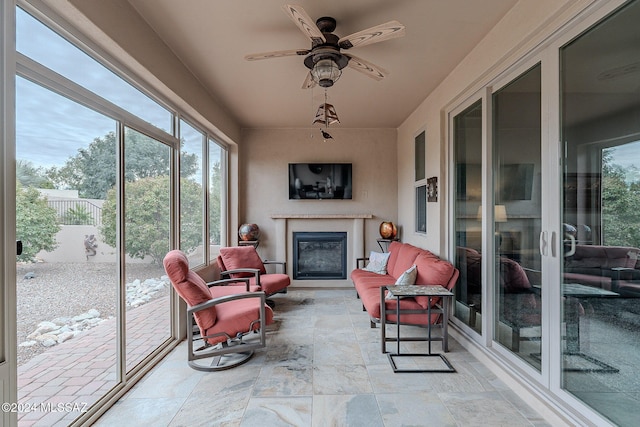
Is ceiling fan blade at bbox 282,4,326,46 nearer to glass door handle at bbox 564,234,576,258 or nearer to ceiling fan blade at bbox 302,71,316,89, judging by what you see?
ceiling fan blade at bbox 302,71,316,89

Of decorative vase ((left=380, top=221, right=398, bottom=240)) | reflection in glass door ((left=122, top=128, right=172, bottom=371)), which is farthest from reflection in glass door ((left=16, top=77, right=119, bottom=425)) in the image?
decorative vase ((left=380, top=221, right=398, bottom=240))

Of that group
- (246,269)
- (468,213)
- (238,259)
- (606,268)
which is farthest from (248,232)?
(606,268)

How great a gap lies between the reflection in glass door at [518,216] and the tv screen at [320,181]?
2862mm

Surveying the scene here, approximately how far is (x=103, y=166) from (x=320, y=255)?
12.3ft

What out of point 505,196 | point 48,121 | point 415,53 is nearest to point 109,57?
point 48,121

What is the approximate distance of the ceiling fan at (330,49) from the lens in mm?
1902

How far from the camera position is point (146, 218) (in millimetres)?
2613

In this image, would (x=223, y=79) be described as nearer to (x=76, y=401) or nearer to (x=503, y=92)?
(x=503, y=92)

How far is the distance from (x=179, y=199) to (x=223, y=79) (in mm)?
1421

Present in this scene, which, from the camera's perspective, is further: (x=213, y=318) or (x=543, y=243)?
(x=213, y=318)

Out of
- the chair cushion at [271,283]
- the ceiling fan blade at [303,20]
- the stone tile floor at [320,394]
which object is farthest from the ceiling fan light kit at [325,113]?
the stone tile floor at [320,394]

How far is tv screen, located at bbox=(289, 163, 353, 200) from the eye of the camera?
5.20m

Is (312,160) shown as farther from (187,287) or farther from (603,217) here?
(603,217)

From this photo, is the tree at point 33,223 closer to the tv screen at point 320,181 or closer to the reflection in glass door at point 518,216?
the reflection in glass door at point 518,216
